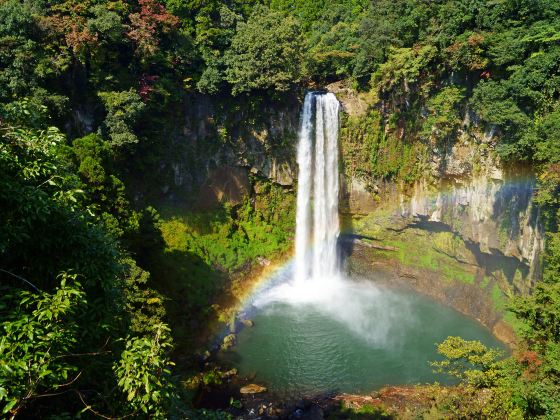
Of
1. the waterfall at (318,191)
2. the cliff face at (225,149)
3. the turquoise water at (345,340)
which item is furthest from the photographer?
the waterfall at (318,191)

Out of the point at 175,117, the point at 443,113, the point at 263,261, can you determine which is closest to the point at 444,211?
the point at 443,113

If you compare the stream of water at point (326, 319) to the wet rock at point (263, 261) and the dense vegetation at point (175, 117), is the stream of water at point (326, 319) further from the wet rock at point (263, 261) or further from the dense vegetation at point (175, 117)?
the dense vegetation at point (175, 117)

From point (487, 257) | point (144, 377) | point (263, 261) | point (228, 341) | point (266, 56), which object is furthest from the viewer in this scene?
point (263, 261)

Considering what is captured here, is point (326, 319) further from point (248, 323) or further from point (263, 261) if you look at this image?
point (263, 261)

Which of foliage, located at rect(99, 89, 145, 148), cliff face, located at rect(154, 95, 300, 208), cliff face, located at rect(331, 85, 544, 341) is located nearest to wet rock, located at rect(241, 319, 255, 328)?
cliff face, located at rect(154, 95, 300, 208)

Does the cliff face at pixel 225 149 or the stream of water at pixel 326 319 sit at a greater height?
the cliff face at pixel 225 149

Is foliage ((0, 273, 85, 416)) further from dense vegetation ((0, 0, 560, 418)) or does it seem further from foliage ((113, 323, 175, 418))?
foliage ((113, 323, 175, 418))

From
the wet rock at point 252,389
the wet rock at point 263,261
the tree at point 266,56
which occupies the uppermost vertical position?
the tree at point 266,56

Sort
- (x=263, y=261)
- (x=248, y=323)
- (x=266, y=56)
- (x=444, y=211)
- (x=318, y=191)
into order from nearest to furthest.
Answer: (x=248, y=323) < (x=266, y=56) < (x=444, y=211) < (x=263, y=261) < (x=318, y=191)

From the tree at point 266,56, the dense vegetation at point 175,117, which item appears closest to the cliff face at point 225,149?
the dense vegetation at point 175,117
